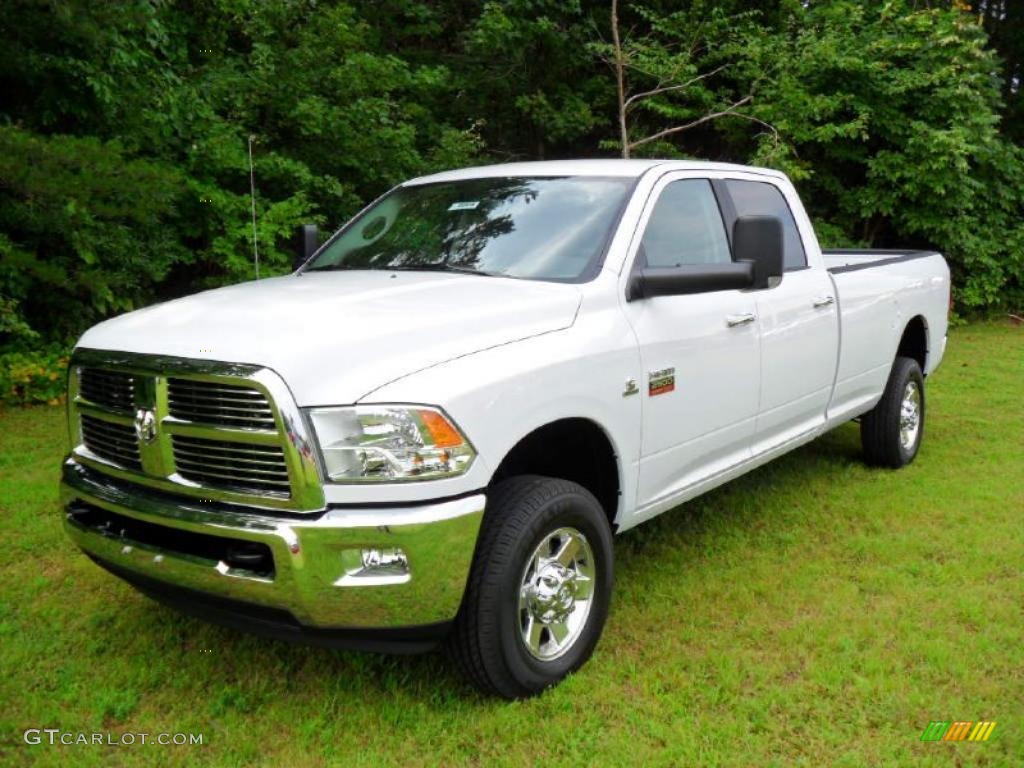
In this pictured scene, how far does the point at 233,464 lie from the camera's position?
2910 millimetres

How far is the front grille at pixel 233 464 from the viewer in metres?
2.83

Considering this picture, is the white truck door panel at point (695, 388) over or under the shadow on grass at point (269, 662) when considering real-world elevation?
over

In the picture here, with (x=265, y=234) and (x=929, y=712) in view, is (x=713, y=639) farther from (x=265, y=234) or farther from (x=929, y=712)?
(x=265, y=234)

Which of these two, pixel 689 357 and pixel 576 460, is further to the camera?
pixel 689 357

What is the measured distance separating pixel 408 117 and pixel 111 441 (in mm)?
9333

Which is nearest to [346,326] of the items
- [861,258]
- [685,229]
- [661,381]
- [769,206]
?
[661,381]

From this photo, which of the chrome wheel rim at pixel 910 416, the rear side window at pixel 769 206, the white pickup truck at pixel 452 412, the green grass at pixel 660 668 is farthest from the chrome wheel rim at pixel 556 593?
the chrome wheel rim at pixel 910 416

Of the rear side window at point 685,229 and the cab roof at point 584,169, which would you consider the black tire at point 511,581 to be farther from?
the cab roof at point 584,169

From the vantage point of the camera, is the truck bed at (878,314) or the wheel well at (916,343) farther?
the wheel well at (916,343)

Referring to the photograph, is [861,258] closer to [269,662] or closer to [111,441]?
[269,662]

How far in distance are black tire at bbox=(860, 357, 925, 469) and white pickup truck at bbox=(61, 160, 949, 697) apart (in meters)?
A: 1.63

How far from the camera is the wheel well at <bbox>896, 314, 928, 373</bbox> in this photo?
646cm

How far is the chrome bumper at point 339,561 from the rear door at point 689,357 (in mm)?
1135

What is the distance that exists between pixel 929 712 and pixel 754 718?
1.96ft
